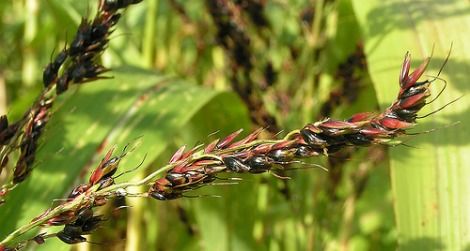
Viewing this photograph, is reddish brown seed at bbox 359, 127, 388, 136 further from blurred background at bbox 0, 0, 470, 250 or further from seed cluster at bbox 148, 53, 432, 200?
blurred background at bbox 0, 0, 470, 250

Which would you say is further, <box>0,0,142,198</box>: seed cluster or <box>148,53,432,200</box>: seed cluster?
<box>0,0,142,198</box>: seed cluster

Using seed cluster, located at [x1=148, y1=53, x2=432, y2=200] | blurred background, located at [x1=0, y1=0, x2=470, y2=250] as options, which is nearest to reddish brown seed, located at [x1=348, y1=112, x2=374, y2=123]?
seed cluster, located at [x1=148, y1=53, x2=432, y2=200]

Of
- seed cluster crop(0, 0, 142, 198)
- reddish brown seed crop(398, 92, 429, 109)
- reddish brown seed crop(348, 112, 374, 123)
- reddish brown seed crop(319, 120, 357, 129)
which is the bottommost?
reddish brown seed crop(319, 120, 357, 129)

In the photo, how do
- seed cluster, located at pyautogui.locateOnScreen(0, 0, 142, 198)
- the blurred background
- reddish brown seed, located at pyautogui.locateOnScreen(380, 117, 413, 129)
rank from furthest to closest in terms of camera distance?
the blurred background → seed cluster, located at pyautogui.locateOnScreen(0, 0, 142, 198) → reddish brown seed, located at pyautogui.locateOnScreen(380, 117, 413, 129)

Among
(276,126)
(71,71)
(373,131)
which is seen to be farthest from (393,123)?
(276,126)

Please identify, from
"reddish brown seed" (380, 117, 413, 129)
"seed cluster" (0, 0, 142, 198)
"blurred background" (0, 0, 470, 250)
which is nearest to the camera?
"reddish brown seed" (380, 117, 413, 129)

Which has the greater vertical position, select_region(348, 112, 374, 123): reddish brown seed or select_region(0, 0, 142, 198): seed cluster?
select_region(0, 0, 142, 198): seed cluster

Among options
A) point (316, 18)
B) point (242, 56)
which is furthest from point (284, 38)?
point (242, 56)

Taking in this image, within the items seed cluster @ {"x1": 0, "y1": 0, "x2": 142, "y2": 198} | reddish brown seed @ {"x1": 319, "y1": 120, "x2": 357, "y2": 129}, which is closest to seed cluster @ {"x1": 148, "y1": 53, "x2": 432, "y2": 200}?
reddish brown seed @ {"x1": 319, "y1": 120, "x2": 357, "y2": 129}
